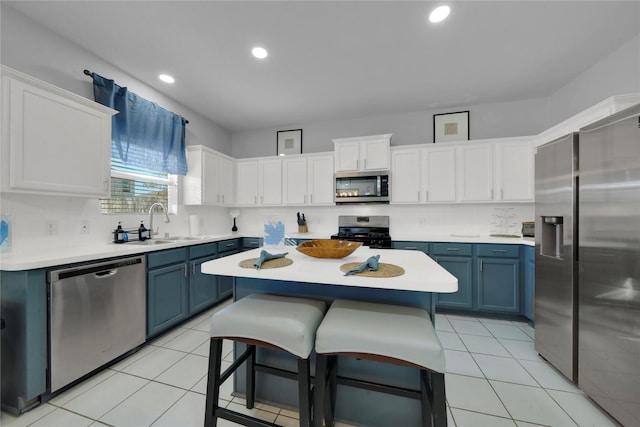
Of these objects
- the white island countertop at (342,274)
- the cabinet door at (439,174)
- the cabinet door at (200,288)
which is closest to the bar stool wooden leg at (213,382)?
the white island countertop at (342,274)

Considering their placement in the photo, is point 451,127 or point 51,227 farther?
point 451,127

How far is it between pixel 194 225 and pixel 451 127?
3924mm

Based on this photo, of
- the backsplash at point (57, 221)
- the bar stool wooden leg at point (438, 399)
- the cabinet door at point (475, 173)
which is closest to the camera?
the bar stool wooden leg at point (438, 399)

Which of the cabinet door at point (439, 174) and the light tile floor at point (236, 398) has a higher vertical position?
the cabinet door at point (439, 174)

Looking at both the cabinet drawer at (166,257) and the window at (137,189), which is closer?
the cabinet drawer at (166,257)

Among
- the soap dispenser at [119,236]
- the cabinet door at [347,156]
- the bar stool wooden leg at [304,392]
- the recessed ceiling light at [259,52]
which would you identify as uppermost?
the recessed ceiling light at [259,52]

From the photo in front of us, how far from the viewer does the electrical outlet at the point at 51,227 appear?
6.37ft

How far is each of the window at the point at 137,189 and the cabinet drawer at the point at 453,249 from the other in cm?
344

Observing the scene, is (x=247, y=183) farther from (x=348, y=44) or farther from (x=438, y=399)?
(x=438, y=399)

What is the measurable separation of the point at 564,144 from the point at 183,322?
3.81m

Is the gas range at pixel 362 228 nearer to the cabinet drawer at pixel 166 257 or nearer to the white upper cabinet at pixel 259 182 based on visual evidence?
the white upper cabinet at pixel 259 182

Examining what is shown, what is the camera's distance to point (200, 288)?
2820 mm

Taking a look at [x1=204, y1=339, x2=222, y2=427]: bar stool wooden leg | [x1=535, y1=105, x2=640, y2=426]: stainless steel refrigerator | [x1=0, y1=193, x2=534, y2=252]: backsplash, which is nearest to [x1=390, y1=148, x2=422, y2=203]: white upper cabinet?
[x1=0, y1=193, x2=534, y2=252]: backsplash

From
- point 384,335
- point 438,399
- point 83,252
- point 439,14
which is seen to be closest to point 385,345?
point 384,335
